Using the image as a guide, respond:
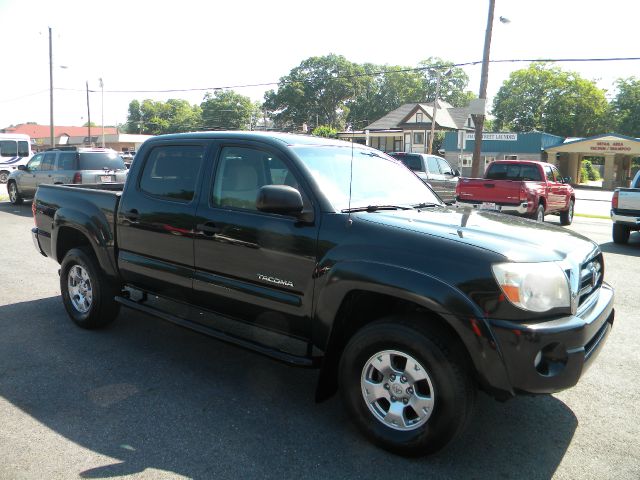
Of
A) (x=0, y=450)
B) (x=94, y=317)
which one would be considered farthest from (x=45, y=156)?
(x=0, y=450)

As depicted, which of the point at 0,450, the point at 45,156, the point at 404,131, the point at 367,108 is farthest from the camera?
the point at 367,108

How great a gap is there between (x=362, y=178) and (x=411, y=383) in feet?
5.22

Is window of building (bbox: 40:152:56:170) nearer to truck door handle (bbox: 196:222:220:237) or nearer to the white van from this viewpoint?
truck door handle (bbox: 196:222:220:237)

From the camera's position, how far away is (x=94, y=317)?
16.4 ft

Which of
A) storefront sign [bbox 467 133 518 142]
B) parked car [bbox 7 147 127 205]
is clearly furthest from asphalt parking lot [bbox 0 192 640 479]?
storefront sign [bbox 467 133 518 142]

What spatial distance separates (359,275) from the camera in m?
3.06

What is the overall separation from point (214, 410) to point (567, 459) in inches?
86.5

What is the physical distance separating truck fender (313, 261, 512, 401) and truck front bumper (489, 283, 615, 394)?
0.19ft

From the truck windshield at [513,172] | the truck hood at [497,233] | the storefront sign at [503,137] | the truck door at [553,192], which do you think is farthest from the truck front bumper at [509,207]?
the storefront sign at [503,137]

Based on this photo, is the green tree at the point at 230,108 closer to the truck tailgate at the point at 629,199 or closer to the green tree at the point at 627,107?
the green tree at the point at 627,107

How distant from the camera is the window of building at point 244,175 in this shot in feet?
12.5

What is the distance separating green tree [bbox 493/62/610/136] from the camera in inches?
2753

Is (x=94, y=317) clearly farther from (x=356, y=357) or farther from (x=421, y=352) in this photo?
(x=421, y=352)

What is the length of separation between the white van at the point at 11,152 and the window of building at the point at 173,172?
2850cm
